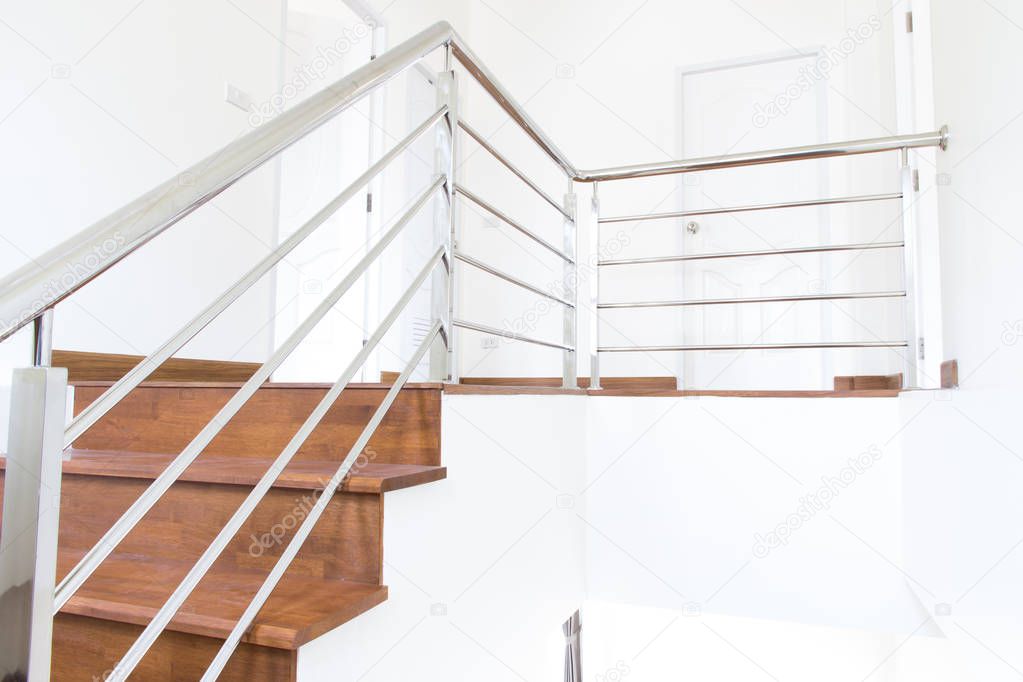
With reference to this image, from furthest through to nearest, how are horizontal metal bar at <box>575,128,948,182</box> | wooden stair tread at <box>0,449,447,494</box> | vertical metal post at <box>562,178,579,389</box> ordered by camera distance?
vertical metal post at <box>562,178,579,389</box>, horizontal metal bar at <box>575,128,948,182</box>, wooden stair tread at <box>0,449,447,494</box>

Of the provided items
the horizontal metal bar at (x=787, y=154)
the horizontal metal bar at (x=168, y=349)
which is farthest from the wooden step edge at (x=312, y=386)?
the horizontal metal bar at (x=787, y=154)

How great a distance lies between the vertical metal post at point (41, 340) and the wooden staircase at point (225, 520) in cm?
40

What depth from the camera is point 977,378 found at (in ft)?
4.41

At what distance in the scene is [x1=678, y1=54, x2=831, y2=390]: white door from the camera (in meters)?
3.45

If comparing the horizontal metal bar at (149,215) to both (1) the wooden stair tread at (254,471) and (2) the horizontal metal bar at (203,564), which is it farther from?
(1) the wooden stair tread at (254,471)

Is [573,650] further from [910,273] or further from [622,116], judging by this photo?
[622,116]

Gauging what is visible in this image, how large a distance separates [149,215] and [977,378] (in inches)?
56.2

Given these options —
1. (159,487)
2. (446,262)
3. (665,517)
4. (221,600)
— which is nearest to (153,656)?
(221,600)

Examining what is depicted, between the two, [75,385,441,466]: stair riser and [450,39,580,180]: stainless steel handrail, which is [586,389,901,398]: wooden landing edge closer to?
[450,39,580,180]: stainless steel handrail

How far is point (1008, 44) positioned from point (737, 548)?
134cm

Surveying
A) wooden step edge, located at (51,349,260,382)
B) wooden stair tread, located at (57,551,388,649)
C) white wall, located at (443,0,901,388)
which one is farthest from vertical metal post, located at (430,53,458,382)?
white wall, located at (443,0,901,388)

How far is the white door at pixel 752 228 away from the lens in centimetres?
345

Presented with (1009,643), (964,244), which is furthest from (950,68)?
(1009,643)

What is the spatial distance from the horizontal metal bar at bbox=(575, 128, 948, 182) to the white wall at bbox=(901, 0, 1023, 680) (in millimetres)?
83
